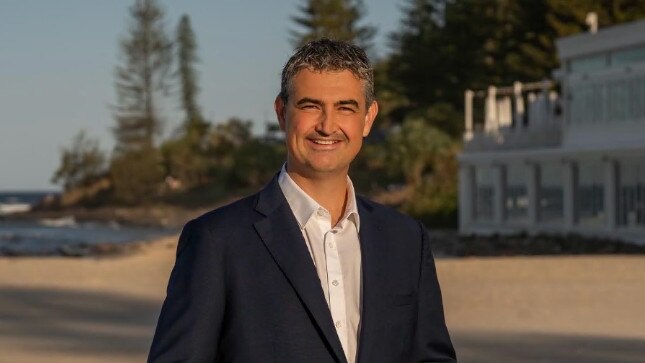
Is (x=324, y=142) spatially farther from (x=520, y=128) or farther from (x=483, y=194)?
(x=483, y=194)

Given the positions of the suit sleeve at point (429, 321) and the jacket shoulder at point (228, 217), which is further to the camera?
the suit sleeve at point (429, 321)

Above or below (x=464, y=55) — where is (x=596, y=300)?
below

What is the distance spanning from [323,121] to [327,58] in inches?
5.2

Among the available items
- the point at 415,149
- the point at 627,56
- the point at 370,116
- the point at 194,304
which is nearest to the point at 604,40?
the point at 627,56

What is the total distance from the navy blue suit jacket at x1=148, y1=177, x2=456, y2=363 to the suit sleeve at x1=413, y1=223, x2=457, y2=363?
0.25ft

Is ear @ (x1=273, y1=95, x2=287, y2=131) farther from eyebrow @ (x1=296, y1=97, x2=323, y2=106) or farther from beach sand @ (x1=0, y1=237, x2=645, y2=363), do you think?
beach sand @ (x1=0, y1=237, x2=645, y2=363)

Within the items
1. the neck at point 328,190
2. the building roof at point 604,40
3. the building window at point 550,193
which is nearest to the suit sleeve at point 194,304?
the neck at point 328,190

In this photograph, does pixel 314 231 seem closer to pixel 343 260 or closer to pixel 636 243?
pixel 343 260

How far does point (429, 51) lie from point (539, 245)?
31179 millimetres

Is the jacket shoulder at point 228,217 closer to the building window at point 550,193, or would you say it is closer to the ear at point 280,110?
the ear at point 280,110

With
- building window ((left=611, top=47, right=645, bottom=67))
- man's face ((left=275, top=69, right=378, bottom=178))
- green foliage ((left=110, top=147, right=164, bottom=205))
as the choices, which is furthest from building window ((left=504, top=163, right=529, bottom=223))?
green foliage ((left=110, top=147, right=164, bottom=205))

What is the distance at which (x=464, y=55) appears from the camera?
217ft

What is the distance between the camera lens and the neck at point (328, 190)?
3.14 metres

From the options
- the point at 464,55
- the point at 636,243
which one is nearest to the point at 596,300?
the point at 636,243
